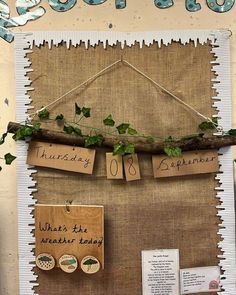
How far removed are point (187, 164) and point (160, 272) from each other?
9.1 inches

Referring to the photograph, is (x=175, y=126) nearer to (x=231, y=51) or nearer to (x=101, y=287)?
(x=231, y=51)

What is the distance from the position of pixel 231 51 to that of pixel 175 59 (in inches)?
5.0

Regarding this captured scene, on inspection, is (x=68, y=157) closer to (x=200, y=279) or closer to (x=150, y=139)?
(x=150, y=139)

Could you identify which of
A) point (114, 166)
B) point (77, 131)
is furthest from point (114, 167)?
point (77, 131)

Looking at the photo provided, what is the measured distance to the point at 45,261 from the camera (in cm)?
88

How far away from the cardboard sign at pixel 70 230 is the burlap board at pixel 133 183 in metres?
0.03

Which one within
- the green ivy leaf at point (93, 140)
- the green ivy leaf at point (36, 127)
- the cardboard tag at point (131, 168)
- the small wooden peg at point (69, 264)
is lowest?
the small wooden peg at point (69, 264)

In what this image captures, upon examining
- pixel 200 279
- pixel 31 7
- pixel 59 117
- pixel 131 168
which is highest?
pixel 31 7

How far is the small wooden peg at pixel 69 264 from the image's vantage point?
870 mm

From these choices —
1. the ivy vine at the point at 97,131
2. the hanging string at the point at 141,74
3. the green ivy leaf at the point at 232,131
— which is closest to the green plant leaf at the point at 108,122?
the ivy vine at the point at 97,131

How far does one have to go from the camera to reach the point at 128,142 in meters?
0.89

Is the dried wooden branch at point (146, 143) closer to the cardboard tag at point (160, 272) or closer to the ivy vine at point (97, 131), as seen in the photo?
the ivy vine at point (97, 131)

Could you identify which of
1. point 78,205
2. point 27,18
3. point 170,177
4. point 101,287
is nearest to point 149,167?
point 170,177

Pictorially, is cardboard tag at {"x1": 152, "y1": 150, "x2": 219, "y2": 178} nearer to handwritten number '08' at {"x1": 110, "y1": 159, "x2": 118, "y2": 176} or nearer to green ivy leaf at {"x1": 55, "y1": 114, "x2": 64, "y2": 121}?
handwritten number '08' at {"x1": 110, "y1": 159, "x2": 118, "y2": 176}
